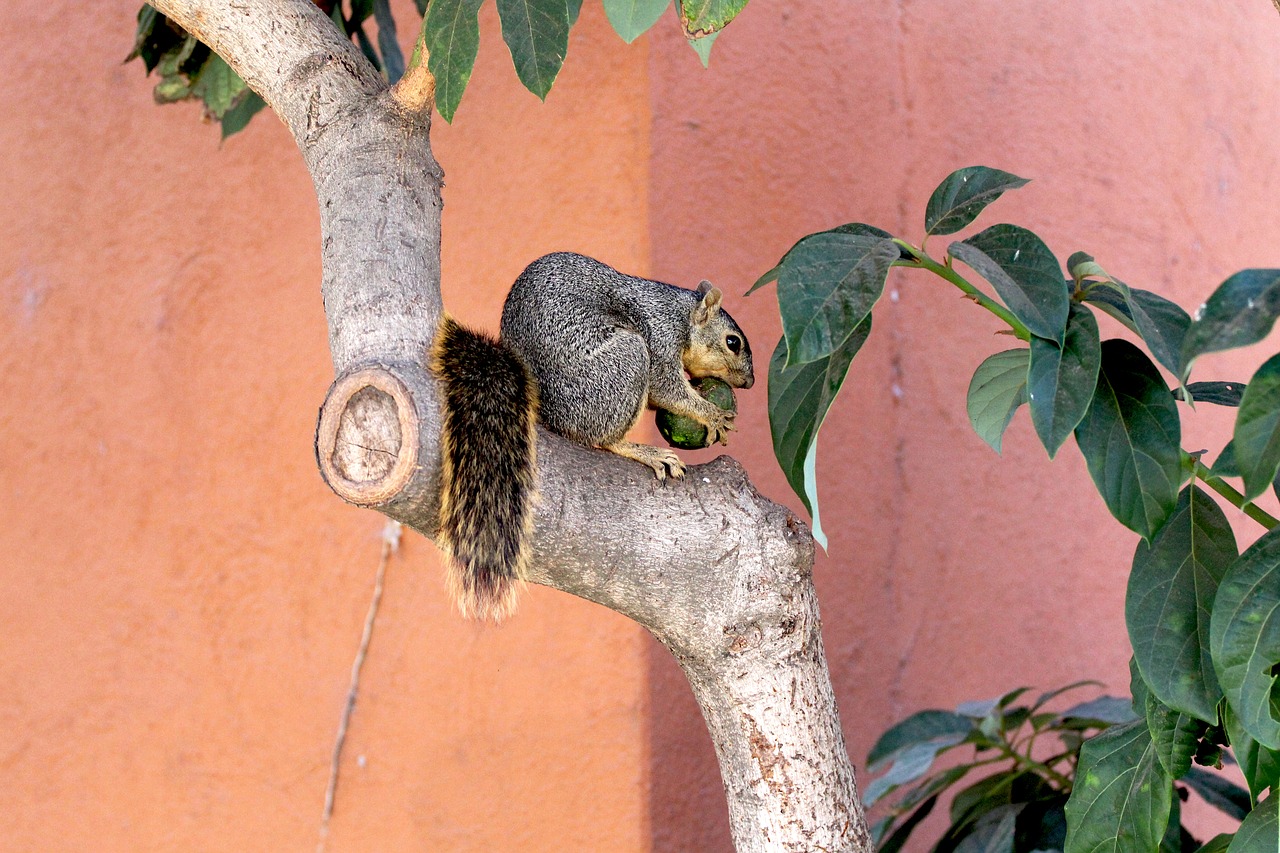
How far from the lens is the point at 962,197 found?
0.97 meters

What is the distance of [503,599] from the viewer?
3.01 ft

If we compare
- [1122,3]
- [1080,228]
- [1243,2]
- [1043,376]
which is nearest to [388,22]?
[1043,376]

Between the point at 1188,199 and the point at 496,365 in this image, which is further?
the point at 1188,199

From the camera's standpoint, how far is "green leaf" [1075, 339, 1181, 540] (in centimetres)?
84

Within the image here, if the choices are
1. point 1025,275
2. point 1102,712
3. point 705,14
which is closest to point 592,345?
point 705,14

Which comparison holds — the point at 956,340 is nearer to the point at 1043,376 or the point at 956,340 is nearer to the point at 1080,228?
the point at 1080,228

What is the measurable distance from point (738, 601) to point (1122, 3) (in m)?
1.69

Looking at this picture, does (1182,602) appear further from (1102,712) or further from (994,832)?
(1102,712)

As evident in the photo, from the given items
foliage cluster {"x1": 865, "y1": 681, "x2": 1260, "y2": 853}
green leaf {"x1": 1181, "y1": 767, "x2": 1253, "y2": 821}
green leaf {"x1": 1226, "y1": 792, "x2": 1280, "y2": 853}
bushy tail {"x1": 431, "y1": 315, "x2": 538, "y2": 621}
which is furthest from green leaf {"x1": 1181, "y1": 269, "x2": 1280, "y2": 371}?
green leaf {"x1": 1181, "y1": 767, "x2": 1253, "y2": 821}

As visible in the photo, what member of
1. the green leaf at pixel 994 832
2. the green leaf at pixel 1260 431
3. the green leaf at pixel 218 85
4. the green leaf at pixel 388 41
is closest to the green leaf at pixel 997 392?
the green leaf at pixel 1260 431

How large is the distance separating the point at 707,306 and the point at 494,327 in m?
0.43

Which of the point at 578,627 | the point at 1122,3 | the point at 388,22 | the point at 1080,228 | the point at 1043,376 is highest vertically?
the point at 1122,3

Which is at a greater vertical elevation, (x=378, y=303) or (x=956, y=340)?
(x=956, y=340)

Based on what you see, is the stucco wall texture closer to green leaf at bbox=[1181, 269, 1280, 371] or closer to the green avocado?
the green avocado
